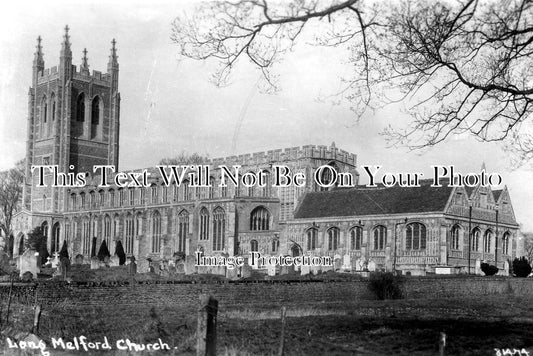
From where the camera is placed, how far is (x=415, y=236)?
5256 cm

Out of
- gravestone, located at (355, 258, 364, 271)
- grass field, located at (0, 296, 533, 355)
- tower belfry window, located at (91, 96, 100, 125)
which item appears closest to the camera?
grass field, located at (0, 296, 533, 355)

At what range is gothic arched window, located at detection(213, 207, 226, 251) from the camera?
66000 mm

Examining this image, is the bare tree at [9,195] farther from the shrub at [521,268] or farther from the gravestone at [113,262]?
the shrub at [521,268]

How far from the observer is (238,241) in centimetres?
6450

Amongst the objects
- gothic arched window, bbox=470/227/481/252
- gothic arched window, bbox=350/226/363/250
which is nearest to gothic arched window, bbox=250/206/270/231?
gothic arched window, bbox=350/226/363/250

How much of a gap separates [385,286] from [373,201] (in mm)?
A: 25379

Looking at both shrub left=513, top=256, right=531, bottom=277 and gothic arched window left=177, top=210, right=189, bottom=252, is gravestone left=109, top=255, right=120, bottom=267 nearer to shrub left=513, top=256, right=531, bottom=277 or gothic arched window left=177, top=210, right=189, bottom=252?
gothic arched window left=177, top=210, right=189, bottom=252

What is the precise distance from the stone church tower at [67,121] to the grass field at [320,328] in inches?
2713

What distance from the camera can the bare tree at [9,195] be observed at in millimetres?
88562

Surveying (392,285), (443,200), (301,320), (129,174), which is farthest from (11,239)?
(301,320)

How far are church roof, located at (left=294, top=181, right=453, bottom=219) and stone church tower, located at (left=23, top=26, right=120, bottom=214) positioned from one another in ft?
124

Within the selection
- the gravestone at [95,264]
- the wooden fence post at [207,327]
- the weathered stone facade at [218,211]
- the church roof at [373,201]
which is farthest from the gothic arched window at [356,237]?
the wooden fence post at [207,327]

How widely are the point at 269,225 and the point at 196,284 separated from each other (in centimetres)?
4031

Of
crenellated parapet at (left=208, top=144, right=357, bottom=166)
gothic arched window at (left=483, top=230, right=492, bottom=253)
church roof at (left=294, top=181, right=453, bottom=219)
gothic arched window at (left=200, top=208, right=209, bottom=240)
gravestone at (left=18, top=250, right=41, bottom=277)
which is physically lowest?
gravestone at (left=18, top=250, right=41, bottom=277)
